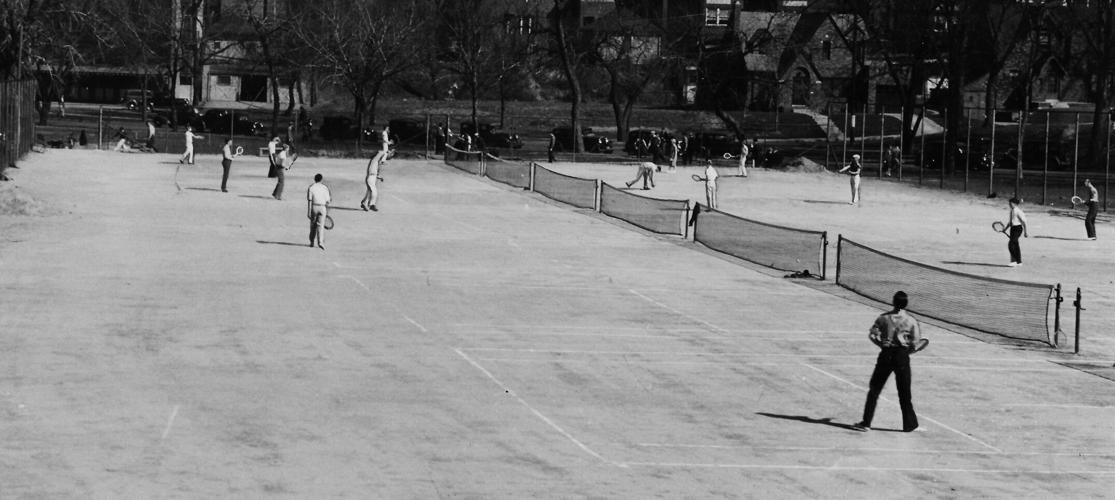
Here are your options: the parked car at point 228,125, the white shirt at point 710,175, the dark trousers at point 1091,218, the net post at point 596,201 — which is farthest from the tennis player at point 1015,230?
the parked car at point 228,125

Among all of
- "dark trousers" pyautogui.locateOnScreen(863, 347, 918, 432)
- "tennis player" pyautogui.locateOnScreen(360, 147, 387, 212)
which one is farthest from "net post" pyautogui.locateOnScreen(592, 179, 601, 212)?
"dark trousers" pyautogui.locateOnScreen(863, 347, 918, 432)

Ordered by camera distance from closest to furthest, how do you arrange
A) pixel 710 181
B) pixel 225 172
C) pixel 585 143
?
pixel 710 181, pixel 225 172, pixel 585 143

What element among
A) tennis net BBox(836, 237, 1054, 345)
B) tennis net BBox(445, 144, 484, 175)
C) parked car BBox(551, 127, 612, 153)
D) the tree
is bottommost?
tennis net BBox(836, 237, 1054, 345)

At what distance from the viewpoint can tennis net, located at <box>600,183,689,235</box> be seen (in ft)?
142

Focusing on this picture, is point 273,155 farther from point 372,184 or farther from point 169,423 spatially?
point 169,423

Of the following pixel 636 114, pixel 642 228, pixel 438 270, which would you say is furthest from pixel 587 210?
pixel 636 114

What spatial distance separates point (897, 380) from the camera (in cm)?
1834

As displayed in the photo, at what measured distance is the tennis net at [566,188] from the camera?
1973 inches

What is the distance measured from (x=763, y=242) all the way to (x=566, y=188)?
14.8m

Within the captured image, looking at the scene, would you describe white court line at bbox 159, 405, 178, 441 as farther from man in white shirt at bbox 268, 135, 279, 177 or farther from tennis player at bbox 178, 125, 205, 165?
tennis player at bbox 178, 125, 205, 165

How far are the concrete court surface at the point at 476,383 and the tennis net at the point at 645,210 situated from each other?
18.4ft

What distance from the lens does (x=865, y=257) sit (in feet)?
117

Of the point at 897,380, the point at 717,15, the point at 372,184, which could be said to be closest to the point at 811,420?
the point at 897,380

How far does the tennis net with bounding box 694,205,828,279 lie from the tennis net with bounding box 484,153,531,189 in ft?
45.8
